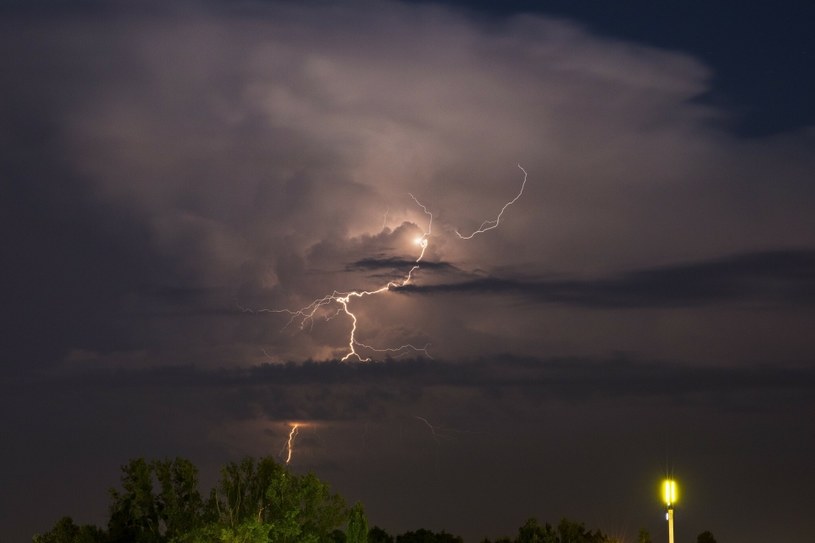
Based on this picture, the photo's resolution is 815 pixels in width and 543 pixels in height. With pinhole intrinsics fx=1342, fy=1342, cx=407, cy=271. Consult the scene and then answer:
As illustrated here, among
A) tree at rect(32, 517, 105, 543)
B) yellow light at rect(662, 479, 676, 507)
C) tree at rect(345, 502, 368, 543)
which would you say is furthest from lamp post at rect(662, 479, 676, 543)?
tree at rect(32, 517, 105, 543)

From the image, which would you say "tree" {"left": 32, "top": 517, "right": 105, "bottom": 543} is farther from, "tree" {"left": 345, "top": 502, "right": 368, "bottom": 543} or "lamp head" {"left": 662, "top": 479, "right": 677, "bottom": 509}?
"lamp head" {"left": 662, "top": 479, "right": 677, "bottom": 509}

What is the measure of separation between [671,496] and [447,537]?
4943 cm

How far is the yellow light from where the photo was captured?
126 ft

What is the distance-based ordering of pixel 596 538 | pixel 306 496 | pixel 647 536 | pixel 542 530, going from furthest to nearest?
pixel 596 538 < pixel 542 530 < pixel 647 536 < pixel 306 496

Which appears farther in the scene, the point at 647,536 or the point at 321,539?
the point at 647,536

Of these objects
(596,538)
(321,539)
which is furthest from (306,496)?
(596,538)

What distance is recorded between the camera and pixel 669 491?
126 feet

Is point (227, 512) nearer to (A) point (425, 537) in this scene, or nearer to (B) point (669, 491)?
(B) point (669, 491)

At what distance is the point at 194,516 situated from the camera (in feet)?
164

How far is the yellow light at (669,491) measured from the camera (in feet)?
126

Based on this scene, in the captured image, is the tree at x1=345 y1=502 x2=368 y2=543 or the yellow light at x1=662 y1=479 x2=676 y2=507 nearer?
the yellow light at x1=662 y1=479 x2=676 y2=507

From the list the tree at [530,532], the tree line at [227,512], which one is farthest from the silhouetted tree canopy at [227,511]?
the tree at [530,532]

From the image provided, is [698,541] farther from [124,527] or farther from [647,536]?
[124,527]

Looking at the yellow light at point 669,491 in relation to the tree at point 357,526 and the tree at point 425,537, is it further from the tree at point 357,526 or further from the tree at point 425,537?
the tree at point 425,537
